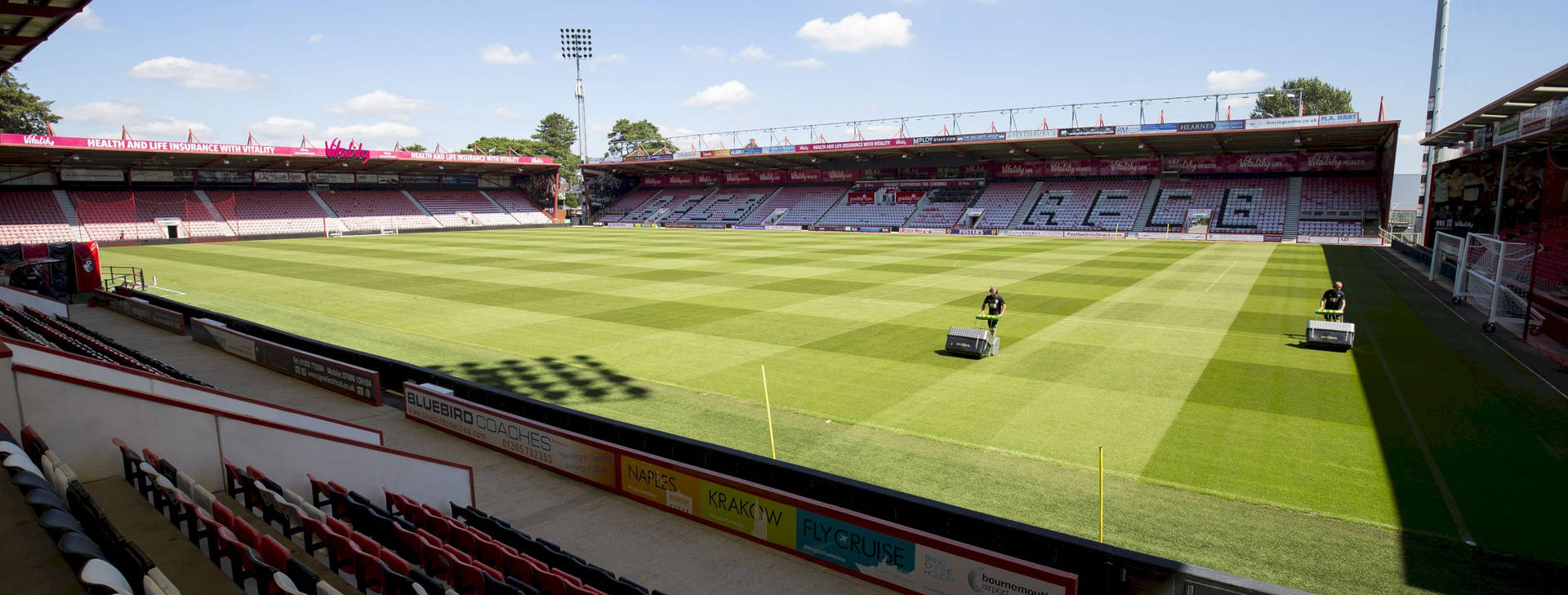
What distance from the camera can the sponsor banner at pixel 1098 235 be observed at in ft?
178

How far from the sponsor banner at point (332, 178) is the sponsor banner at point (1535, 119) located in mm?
81865

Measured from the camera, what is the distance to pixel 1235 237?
51.2 m

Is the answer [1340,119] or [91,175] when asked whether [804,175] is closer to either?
[1340,119]

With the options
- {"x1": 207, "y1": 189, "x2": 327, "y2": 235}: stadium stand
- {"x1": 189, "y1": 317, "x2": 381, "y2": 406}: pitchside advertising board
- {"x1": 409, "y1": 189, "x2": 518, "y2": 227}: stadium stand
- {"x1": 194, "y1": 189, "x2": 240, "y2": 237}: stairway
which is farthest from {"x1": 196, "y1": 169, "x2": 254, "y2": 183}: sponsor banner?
{"x1": 189, "y1": 317, "x2": 381, "y2": 406}: pitchside advertising board

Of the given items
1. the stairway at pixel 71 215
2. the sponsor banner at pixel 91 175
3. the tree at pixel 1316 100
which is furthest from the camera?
the tree at pixel 1316 100

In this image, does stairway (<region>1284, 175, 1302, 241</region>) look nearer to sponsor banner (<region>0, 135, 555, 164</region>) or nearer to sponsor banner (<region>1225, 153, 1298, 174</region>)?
sponsor banner (<region>1225, 153, 1298, 174</region>)

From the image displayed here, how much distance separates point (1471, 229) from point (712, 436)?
38.6 meters

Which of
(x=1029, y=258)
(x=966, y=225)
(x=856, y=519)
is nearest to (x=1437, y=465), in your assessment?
(x=856, y=519)

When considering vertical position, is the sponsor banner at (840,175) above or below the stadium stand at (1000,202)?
above

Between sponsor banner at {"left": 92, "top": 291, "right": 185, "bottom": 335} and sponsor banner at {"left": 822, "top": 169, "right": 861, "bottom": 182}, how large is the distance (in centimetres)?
6021

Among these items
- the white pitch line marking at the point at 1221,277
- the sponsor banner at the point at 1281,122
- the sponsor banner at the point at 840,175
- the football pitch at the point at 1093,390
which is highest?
the sponsor banner at the point at 1281,122

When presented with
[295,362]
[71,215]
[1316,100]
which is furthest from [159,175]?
[1316,100]

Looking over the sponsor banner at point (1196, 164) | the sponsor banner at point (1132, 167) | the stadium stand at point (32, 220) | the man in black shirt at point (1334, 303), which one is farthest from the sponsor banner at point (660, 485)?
the sponsor banner at point (1196, 164)

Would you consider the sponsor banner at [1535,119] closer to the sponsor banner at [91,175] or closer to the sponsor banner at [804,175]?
the sponsor banner at [804,175]
